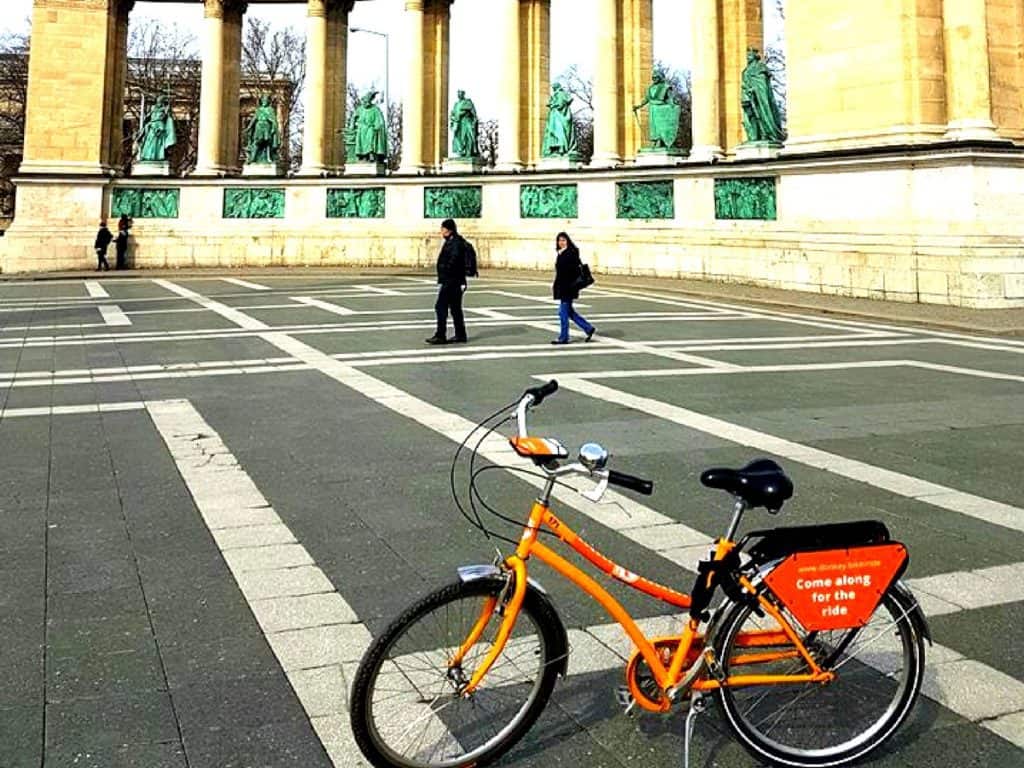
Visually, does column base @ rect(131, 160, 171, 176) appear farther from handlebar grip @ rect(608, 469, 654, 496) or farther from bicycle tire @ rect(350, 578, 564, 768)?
handlebar grip @ rect(608, 469, 654, 496)

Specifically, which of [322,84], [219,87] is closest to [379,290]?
[322,84]

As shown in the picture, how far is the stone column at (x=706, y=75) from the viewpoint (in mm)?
29391

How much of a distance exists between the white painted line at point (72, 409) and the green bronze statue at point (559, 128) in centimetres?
2553

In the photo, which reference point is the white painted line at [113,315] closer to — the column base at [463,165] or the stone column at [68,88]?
the column base at [463,165]

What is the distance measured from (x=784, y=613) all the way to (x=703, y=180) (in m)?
25.3

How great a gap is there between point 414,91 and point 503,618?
36.5 m

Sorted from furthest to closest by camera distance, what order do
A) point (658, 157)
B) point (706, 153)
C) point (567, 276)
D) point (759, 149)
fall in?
point (658, 157) < point (706, 153) < point (759, 149) < point (567, 276)

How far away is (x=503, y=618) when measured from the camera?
2.99 metres

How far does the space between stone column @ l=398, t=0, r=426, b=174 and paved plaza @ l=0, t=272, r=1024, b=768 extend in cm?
2370

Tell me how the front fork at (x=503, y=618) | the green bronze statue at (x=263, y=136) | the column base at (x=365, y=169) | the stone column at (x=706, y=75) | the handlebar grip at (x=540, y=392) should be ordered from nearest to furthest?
the front fork at (x=503, y=618), the handlebar grip at (x=540, y=392), the stone column at (x=706, y=75), the column base at (x=365, y=169), the green bronze statue at (x=263, y=136)

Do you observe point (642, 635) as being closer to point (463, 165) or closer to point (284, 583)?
point (284, 583)

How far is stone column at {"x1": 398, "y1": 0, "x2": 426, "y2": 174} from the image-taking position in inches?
1452

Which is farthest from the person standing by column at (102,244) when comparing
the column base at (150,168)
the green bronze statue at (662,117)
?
the green bronze statue at (662,117)

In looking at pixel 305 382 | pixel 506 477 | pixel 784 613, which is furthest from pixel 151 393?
pixel 784 613
